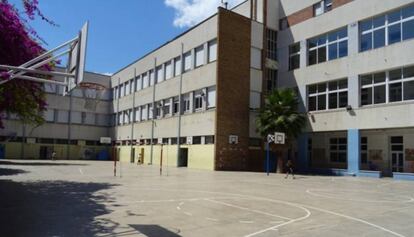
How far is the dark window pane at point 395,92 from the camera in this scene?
31.6m

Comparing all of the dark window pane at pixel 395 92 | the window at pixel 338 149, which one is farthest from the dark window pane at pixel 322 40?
the window at pixel 338 149

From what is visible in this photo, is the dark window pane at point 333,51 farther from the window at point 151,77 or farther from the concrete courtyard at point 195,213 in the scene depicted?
the window at point 151,77

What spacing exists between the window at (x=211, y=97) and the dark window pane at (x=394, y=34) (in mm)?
15719

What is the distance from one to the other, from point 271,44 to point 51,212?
1383 inches

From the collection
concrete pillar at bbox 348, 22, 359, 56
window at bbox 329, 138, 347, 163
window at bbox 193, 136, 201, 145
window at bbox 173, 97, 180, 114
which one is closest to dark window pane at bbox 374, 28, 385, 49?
concrete pillar at bbox 348, 22, 359, 56

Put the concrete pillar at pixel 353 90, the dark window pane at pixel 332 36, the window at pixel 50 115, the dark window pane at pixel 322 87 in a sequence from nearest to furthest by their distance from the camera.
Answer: the concrete pillar at pixel 353 90 < the dark window pane at pixel 332 36 < the dark window pane at pixel 322 87 < the window at pixel 50 115

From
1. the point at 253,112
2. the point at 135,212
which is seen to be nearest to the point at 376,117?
the point at 253,112

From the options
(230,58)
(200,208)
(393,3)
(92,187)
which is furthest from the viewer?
(230,58)

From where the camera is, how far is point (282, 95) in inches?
1426

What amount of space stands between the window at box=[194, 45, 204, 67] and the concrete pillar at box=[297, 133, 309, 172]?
12423 millimetres

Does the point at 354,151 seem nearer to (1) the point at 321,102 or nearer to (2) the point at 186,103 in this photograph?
(1) the point at 321,102

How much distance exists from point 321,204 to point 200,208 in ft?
15.2

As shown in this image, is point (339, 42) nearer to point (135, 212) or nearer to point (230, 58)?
point (230, 58)

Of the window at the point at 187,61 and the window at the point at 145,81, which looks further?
the window at the point at 145,81
